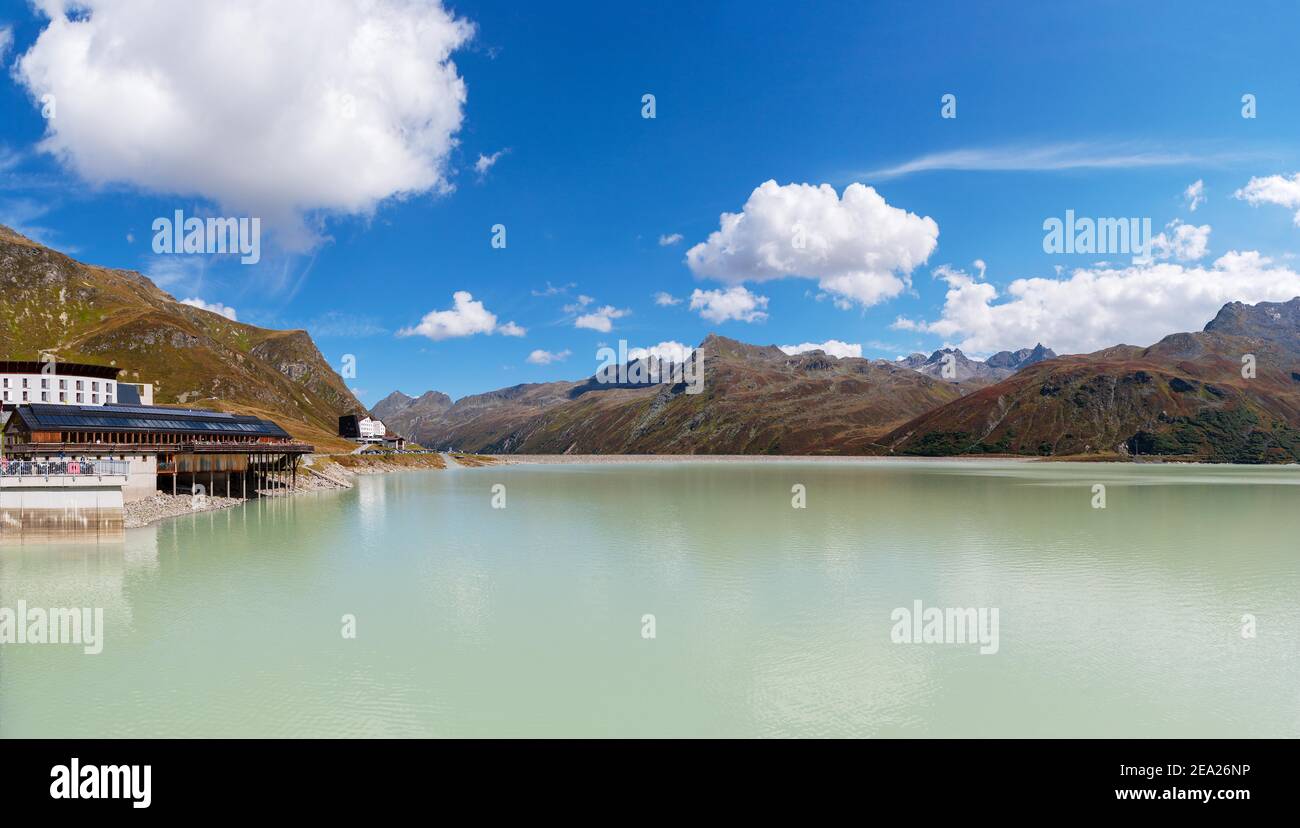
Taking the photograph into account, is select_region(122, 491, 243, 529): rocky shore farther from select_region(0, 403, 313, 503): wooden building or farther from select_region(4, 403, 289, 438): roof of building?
select_region(4, 403, 289, 438): roof of building

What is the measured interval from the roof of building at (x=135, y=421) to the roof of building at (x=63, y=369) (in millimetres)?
50518

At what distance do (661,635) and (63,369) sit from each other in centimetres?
14450

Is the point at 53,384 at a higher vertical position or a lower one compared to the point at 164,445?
higher

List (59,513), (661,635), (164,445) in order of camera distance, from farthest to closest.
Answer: (164,445) < (59,513) < (661,635)

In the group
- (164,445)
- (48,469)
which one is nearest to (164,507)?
(164,445)

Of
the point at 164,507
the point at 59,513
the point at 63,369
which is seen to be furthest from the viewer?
the point at 63,369

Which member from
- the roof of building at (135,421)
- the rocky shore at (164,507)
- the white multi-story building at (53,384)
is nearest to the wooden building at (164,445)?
the roof of building at (135,421)

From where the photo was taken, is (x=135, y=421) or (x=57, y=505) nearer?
(x=57, y=505)

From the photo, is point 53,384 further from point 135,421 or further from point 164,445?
point 164,445

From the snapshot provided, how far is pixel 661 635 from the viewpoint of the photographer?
82.9 feet

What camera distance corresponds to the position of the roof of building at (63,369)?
394ft
